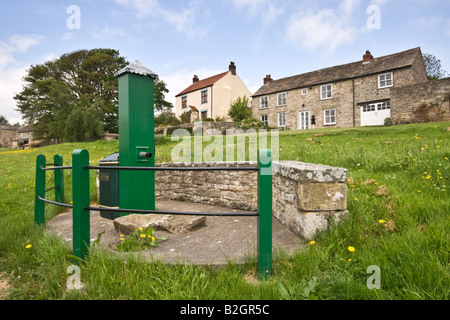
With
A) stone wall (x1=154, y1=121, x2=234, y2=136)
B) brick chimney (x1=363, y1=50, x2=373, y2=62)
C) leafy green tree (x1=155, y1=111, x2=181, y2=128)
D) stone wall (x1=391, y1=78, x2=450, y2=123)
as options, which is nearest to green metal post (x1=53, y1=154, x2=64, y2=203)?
stone wall (x1=154, y1=121, x2=234, y2=136)

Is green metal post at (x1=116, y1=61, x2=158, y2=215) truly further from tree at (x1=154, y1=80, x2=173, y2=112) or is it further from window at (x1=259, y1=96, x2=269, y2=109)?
tree at (x1=154, y1=80, x2=173, y2=112)

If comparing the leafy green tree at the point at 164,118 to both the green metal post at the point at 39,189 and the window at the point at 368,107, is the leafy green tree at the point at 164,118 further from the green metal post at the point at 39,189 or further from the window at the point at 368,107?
the green metal post at the point at 39,189

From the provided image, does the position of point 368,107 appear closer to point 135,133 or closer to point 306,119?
point 306,119

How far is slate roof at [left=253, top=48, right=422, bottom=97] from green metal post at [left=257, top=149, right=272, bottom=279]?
23.0 m

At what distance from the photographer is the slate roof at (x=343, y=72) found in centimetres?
2005

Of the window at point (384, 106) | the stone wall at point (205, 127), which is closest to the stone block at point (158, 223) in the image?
the stone wall at point (205, 127)

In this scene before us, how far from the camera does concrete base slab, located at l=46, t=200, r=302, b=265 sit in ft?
8.03

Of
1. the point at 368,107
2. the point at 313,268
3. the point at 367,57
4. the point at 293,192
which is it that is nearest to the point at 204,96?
the point at 367,57

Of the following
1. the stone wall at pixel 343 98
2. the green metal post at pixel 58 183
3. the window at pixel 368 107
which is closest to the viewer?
the green metal post at pixel 58 183

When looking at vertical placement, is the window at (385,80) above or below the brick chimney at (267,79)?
below

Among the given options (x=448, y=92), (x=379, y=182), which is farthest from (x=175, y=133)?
(x=448, y=92)

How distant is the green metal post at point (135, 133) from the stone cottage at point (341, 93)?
70.8 ft

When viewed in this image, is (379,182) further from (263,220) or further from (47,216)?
(47,216)

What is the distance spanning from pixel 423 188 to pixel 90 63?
115 feet
